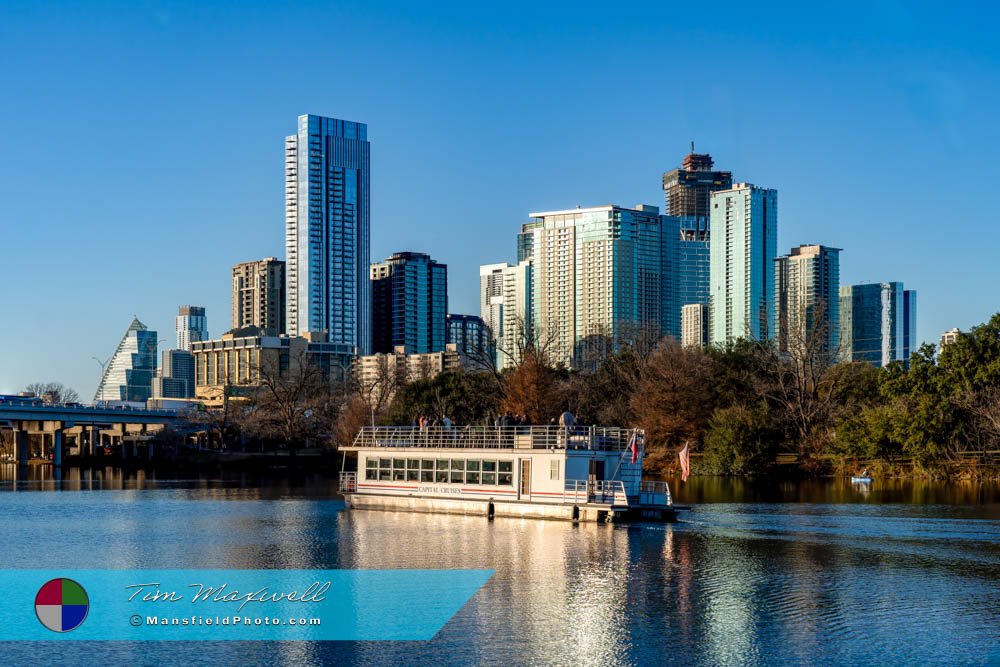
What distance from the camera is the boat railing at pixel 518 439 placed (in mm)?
57250

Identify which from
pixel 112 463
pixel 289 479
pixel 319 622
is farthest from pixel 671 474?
pixel 112 463

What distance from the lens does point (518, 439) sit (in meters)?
59.2

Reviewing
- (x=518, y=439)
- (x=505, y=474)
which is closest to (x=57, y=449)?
(x=505, y=474)

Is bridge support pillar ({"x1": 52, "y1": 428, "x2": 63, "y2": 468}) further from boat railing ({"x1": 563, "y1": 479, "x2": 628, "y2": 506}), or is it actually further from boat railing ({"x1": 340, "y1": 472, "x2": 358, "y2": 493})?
boat railing ({"x1": 563, "y1": 479, "x2": 628, "y2": 506})

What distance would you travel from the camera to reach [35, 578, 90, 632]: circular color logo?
110ft

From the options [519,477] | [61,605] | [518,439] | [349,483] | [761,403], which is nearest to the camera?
[61,605]

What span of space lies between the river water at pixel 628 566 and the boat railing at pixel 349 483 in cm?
228

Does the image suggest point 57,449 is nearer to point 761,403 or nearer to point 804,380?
point 761,403

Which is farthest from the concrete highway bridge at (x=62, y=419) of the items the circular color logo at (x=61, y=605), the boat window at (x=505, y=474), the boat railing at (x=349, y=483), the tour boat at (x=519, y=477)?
the circular color logo at (x=61, y=605)

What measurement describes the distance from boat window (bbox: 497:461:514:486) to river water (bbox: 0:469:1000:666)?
2.34 meters

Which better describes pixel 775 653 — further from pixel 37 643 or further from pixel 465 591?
pixel 37 643

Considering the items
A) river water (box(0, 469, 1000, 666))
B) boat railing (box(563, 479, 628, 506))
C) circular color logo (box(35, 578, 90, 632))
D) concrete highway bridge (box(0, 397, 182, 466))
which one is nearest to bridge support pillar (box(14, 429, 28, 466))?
concrete highway bridge (box(0, 397, 182, 466))

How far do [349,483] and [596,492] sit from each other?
1884 cm

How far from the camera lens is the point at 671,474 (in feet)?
328
